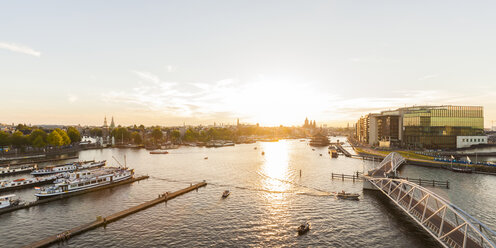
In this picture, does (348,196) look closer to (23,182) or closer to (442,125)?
(23,182)

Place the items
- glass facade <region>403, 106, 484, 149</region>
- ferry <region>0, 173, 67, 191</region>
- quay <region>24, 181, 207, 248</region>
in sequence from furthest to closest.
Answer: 1. glass facade <region>403, 106, 484, 149</region>
2. ferry <region>0, 173, 67, 191</region>
3. quay <region>24, 181, 207, 248</region>

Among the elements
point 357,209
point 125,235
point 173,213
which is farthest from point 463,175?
point 125,235

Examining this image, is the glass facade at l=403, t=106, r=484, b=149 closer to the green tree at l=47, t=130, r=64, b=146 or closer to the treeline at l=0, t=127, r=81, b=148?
the green tree at l=47, t=130, r=64, b=146

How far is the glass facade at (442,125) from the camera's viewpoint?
502 feet

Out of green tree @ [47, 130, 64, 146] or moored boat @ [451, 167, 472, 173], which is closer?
moored boat @ [451, 167, 472, 173]

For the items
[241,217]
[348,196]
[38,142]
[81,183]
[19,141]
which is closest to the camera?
[241,217]

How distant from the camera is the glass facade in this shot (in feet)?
502

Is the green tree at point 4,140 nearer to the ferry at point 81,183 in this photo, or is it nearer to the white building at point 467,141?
the ferry at point 81,183

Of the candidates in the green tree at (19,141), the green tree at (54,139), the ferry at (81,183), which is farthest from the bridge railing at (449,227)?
the green tree at (19,141)

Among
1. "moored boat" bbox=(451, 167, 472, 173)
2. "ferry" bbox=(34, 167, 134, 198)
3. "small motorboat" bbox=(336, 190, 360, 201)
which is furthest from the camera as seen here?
"moored boat" bbox=(451, 167, 472, 173)

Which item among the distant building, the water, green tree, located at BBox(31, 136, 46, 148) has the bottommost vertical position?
the water

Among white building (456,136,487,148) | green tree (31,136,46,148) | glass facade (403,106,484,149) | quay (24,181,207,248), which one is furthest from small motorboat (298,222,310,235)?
white building (456,136,487,148)

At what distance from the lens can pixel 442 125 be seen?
153500 mm

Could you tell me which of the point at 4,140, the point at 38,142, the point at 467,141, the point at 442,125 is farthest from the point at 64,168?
the point at 467,141
